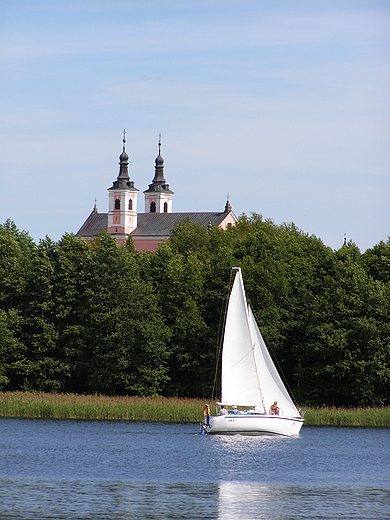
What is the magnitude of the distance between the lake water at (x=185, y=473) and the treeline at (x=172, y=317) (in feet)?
48.4

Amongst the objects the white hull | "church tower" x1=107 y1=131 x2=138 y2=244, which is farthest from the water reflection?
"church tower" x1=107 y1=131 x2=138 y2=244

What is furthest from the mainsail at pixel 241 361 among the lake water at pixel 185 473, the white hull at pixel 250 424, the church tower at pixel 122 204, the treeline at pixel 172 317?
the church tower at pixel 122 204

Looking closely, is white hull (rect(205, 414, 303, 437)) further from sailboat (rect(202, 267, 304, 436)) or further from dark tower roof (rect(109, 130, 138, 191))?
dark tower roof (rect(109, 130, 138, 191))

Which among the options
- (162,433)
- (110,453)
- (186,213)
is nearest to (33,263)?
(162,433)

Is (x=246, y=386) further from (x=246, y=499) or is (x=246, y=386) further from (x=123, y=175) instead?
(x=123, y=175)

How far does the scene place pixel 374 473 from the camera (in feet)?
112

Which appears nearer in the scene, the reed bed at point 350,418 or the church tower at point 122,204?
the reed bed at point 350,418

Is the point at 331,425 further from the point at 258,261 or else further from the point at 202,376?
the point at 258,261

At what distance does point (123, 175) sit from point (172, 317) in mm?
122558

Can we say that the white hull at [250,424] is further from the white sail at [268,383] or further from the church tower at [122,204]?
the church tower at [122,204]

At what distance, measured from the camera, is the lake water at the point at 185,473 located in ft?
83.9

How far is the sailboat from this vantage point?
146 ft

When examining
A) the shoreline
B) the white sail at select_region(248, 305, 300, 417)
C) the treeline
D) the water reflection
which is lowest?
the water reflection

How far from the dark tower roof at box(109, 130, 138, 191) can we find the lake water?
5545 inches
